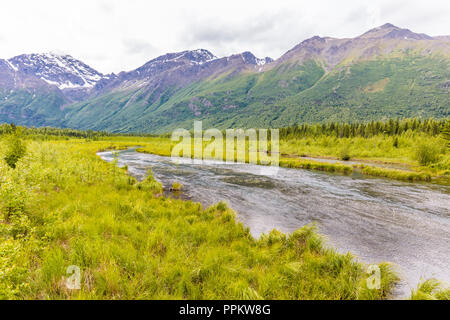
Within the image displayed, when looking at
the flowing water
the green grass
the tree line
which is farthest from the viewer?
the tree line

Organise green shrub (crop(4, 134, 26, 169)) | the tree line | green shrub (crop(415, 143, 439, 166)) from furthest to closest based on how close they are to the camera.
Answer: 1. the tree line
2. green shrub (crop(415, 143, 439, 166))
3. green shrub (crop(4, 134, 26, 169))

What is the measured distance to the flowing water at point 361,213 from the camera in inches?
364

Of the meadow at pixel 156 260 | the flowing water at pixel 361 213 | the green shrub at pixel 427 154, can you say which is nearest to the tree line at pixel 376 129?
the green shrub at pixel 427 154

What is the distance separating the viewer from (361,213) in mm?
→ 14844

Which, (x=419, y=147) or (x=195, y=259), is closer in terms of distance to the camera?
(x=195, y=259)

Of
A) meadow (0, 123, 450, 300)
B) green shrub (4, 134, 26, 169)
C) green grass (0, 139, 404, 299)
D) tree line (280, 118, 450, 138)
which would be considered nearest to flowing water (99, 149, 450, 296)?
meadow (0, 123, 450, 300)

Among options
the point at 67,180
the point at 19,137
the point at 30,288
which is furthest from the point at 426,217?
the point at 19,137

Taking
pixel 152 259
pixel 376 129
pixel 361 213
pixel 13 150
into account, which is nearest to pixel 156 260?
pixel 152 259

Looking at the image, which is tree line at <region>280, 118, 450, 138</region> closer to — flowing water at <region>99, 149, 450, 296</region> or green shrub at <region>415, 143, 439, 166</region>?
green shrub at <region>415, 143, 439, 166</region>

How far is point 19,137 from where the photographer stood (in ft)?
55.7

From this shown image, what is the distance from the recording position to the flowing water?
9.26 meters

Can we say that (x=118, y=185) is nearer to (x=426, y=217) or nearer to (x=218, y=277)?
(x=218, y=277)

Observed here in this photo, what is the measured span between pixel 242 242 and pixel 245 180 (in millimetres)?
17359

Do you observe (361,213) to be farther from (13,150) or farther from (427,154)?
(427,154)
